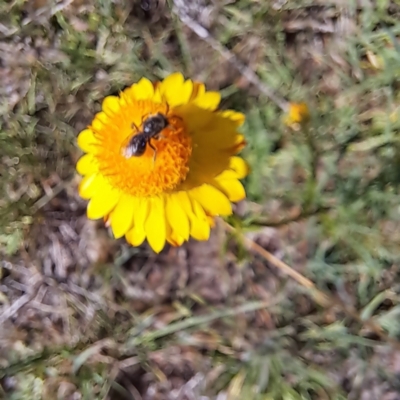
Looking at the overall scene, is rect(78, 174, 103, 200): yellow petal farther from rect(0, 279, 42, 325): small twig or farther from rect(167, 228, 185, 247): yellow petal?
rect(0, 279, 42, 325): small twig

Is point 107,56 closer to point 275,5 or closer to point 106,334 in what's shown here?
point 275,5

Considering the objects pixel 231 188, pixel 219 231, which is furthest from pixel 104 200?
pixel 219 231

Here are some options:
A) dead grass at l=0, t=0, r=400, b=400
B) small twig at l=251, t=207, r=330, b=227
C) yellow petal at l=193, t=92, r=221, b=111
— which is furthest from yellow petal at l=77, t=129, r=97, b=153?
small twig at l=251, t=207, r=330, b=227

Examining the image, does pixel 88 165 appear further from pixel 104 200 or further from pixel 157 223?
pixel 157 223

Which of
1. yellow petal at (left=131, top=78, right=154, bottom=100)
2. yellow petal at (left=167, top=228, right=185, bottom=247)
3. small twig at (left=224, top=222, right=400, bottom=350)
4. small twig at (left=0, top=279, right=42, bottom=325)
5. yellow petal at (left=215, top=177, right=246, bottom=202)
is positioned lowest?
small twig at (left=224, top=222, right=400, bottom=350)

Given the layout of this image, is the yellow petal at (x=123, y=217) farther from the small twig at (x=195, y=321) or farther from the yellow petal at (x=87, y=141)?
the small twig at (x=195, y=321)

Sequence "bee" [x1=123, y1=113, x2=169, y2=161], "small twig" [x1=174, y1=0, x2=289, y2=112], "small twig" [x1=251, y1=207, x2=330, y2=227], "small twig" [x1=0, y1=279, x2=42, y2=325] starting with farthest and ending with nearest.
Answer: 1. "small twig" [x1=0, y1=279, x2=42, y2=325]
2. "small twig" [x1=174, y1=0, x2=289, y2=112]
3. "small twig" [x1=251, y1=207, x2=330, y2=227]
4. "bee" [x1=123, y1=113, x2=169, y2=161]

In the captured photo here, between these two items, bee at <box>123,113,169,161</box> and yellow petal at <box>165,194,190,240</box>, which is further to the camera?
yellow petal at <box>165,194,190,240</box>

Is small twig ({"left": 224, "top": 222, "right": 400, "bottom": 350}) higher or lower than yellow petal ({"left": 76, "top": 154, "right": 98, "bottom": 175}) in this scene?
lower
